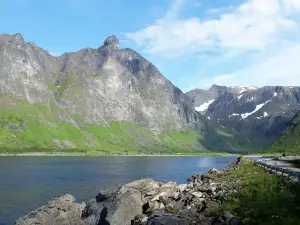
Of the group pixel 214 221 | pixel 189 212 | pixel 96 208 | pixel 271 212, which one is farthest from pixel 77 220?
pixel 271 212

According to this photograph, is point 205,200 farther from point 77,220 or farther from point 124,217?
point 77,220

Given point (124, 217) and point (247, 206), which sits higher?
point (247, 206)

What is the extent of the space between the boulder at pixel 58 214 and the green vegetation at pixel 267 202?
19837 mm

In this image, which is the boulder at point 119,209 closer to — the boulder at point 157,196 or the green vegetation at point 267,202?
the boulder at point 157,196

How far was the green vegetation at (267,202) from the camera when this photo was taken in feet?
98.3

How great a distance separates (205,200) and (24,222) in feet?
73.9

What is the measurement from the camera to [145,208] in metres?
42.9

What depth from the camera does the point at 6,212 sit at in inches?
2672

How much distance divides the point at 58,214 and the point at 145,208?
42.1 feet

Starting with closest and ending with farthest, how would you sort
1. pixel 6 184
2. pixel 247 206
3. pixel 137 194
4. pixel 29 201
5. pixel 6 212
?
1. pixel 247 206
2. pixel 137 194
3. pixel 6 212
4. pixel 29 201
5. pixel 6 184

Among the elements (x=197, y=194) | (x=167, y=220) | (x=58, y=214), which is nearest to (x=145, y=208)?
(x=197, y=194)

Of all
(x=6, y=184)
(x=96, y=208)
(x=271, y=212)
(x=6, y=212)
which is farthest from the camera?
(x=6, y=184)

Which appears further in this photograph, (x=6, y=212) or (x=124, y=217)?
(x=6, y=212)

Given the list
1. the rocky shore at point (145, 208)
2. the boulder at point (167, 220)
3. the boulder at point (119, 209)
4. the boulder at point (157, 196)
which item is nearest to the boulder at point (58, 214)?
the rocky shore at point (145, 208)
